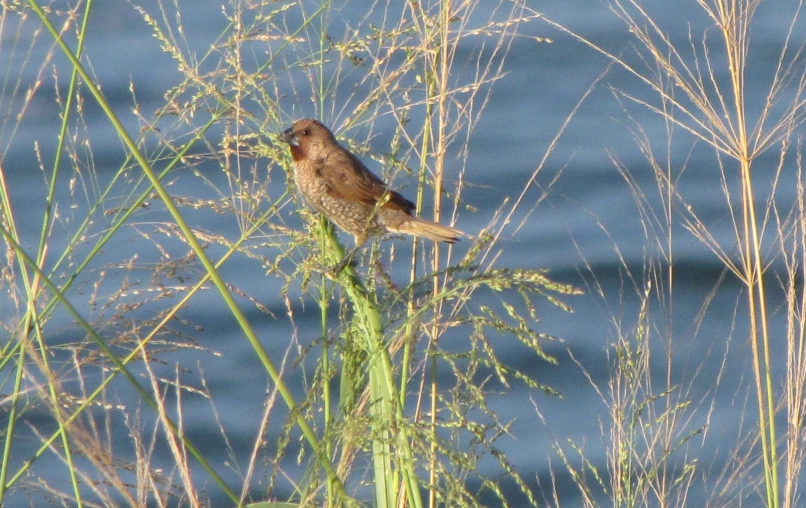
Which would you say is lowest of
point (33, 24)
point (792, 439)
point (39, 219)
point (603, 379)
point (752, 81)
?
point (792, 439)

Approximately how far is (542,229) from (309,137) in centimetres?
334

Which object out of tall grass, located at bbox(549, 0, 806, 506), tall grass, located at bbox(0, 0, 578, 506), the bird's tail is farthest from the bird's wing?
tall grass, located at bbox(549, 0, 806, 506)

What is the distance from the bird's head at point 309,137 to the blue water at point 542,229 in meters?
1.00

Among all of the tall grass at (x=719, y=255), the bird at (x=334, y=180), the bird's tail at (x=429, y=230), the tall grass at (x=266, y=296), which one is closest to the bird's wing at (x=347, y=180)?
the bird at (x=334, y=180)

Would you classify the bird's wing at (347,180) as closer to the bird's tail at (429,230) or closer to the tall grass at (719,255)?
the bird's tail at (429,230)

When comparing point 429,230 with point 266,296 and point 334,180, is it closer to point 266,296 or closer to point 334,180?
point 334,180

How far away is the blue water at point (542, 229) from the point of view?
223 inches

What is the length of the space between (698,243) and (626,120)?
3.81 ft

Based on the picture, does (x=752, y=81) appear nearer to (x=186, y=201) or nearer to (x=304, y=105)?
(x=304, y=105)

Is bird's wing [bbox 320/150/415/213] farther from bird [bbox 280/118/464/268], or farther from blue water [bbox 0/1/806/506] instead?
blue water [bbox 0/1/806/506]

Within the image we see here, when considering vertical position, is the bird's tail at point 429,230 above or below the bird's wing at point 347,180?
below

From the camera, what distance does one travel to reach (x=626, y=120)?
7.92m

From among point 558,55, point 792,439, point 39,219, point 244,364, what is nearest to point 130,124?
point 39,219

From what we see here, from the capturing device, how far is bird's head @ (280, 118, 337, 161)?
13.4 feet
